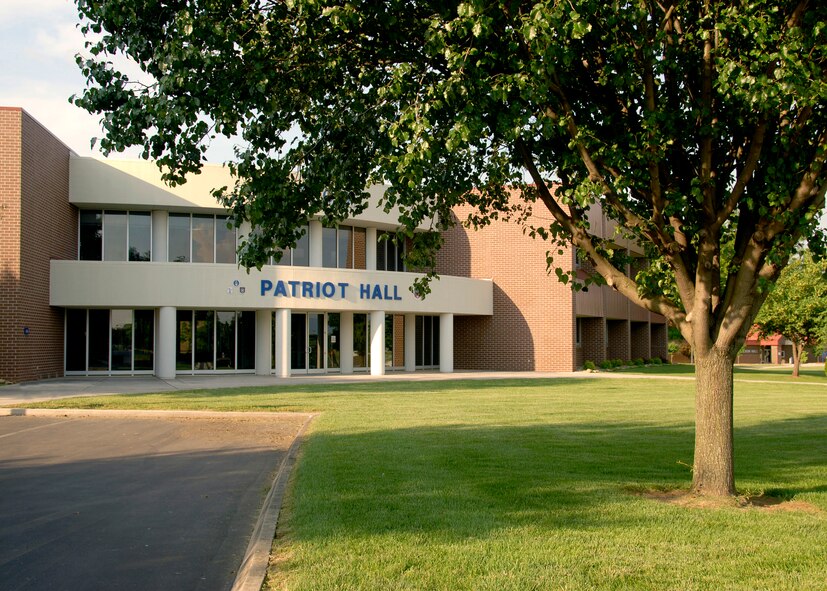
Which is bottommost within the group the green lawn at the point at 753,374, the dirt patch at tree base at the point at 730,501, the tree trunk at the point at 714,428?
the green lawn at the point at 753,374

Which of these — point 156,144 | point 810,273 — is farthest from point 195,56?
point 810,273

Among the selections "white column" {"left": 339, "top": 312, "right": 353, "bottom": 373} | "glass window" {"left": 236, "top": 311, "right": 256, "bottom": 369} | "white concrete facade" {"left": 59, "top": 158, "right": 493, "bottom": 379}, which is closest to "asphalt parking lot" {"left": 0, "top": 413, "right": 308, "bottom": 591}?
"white concrete facade" {"left": 59, "top": 158, "right": 493, "bottom": 379}

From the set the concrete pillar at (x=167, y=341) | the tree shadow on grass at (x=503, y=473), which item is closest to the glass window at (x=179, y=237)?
the concrete pillar at (x=167, y=341)

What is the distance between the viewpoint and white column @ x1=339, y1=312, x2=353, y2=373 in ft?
111

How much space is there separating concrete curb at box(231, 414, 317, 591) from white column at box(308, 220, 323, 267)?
22995mm

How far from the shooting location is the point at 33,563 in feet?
20.9

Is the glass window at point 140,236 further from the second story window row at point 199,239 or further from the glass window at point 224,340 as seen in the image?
the glass window at point 224,340

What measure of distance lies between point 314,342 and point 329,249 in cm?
387

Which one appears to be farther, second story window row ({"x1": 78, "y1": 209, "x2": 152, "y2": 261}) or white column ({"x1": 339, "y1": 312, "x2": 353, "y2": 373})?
white column ({"x1": 339, "y1": 312, "x2": 353, "y2": 373})

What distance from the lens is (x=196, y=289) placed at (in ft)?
96.9

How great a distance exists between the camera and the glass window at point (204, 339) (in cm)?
3142

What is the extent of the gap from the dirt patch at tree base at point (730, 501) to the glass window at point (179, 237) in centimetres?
2536

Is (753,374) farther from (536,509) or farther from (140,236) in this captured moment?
(536,509)

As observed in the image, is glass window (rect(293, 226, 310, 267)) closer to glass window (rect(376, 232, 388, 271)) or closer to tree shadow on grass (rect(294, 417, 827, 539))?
glass window (rect(376, 232, 388, 271))
